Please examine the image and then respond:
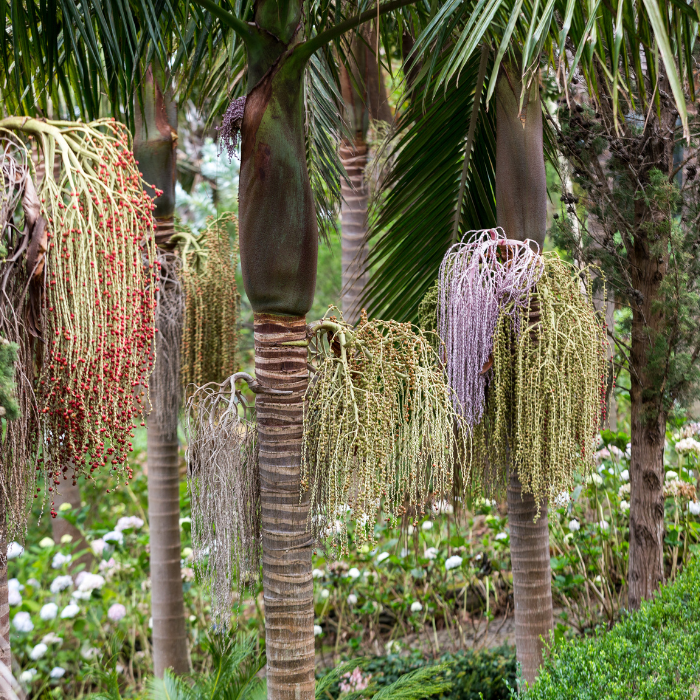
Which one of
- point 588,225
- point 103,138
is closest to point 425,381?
point 103,138

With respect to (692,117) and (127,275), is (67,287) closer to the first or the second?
(127,275)

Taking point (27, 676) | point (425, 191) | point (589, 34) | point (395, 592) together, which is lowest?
point (27, 676)

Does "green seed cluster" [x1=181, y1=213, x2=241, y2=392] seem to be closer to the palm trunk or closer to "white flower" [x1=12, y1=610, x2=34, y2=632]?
the palm trunk

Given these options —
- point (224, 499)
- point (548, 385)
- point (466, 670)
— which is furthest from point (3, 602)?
point (466, 670)

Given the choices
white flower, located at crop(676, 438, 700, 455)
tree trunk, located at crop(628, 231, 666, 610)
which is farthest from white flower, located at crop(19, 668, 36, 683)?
white flower, located at crop(676, 438, 700, 455)

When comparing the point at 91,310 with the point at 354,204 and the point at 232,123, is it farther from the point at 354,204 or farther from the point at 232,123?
the point at 354,204

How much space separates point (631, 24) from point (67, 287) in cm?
212

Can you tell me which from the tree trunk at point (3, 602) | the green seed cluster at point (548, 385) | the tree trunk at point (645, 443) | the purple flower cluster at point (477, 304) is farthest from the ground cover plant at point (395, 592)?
the tree trunk at point (3, 602)

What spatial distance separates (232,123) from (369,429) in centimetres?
132

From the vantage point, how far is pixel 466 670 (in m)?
4.50

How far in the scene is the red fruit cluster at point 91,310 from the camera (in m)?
2.24

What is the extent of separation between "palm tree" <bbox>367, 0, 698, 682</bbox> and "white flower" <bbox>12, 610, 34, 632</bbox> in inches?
133

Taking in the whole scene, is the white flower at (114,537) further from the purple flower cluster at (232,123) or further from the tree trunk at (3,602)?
the purple flower cluster at (232,123)

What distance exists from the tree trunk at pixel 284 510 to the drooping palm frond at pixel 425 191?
3.64 ft
